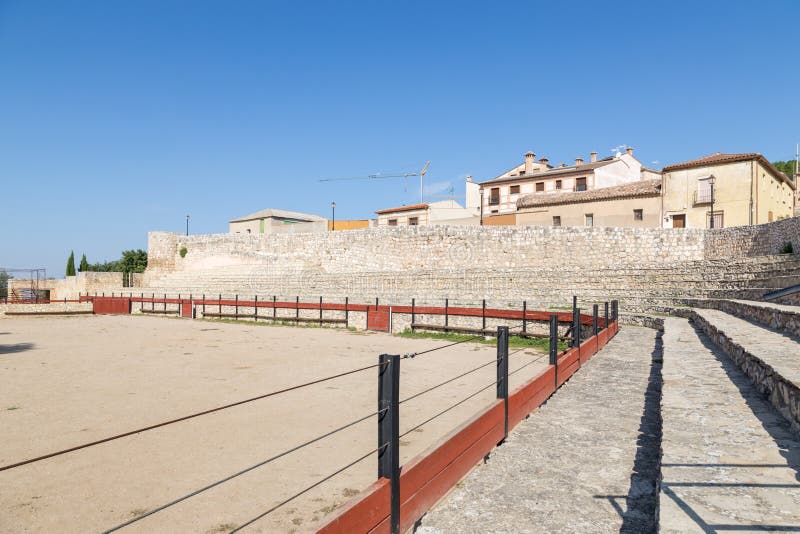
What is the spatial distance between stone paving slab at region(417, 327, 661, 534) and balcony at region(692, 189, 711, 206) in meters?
29.4

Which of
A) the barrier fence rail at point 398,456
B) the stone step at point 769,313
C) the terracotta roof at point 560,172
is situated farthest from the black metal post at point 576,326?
the terracotta roof at point 560,172

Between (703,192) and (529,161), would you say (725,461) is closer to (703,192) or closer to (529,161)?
(703,192)

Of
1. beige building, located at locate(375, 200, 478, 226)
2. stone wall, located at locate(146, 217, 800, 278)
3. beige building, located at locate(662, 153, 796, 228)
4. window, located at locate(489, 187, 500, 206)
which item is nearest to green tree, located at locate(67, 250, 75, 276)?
stone wall, located at locate(146, 217, 800, 278)

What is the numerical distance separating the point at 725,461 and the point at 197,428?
5581 mm

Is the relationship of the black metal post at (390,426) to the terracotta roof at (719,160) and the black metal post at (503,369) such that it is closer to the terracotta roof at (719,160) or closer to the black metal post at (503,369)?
the black metal post at (503,369)

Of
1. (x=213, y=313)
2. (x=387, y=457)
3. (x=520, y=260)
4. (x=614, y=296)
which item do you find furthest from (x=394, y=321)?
(x=387, y=457)

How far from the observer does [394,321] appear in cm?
1816

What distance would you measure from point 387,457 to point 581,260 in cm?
2708

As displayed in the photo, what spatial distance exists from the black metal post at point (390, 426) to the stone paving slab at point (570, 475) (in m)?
0.47

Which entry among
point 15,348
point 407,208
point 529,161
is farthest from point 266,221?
point 15,348

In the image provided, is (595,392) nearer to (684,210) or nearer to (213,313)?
(213,313)

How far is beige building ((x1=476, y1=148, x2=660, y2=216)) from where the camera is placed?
41969mm

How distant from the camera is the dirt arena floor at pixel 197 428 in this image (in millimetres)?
3949

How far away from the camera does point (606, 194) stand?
3384 cm
